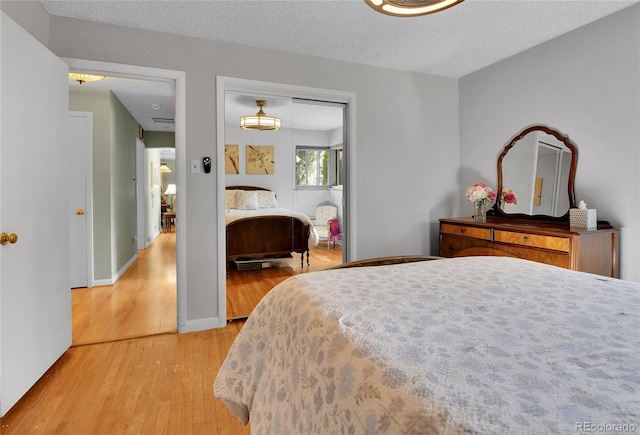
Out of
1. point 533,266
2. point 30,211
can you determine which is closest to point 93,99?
point 30,211

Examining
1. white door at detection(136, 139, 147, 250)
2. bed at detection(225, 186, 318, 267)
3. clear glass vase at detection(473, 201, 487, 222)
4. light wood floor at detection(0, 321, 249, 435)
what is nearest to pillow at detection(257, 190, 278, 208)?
bed at detection(225, 186, 318, 267)

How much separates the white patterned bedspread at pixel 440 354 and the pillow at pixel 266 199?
225 cm

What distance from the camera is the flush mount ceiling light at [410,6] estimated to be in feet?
4.93

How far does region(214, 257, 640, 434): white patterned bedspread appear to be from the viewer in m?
0.58

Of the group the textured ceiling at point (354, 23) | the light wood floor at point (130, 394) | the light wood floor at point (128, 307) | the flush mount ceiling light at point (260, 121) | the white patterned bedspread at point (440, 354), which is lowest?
Answer: the light wood floor at point (130, 394)

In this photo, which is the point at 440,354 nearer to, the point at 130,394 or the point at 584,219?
the point at 130,394

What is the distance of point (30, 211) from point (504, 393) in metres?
2.39

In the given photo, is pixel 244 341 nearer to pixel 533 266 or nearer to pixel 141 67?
pixel 533 266

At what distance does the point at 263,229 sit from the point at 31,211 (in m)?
1.97

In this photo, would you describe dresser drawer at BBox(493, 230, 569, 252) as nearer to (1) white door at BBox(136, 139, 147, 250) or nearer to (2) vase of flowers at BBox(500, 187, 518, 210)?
(2) vase of flowers at BBox(500, 187, 518, 210)

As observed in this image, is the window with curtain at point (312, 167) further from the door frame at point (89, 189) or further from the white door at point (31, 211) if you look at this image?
the door frame at point (89, 189)

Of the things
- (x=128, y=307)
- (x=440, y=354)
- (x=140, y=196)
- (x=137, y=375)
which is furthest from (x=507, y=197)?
(x=140, y=196)

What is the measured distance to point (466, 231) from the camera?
334cm

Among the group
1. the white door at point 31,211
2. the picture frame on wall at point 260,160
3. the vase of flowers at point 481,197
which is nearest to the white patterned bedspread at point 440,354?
the white door at point 31,211
